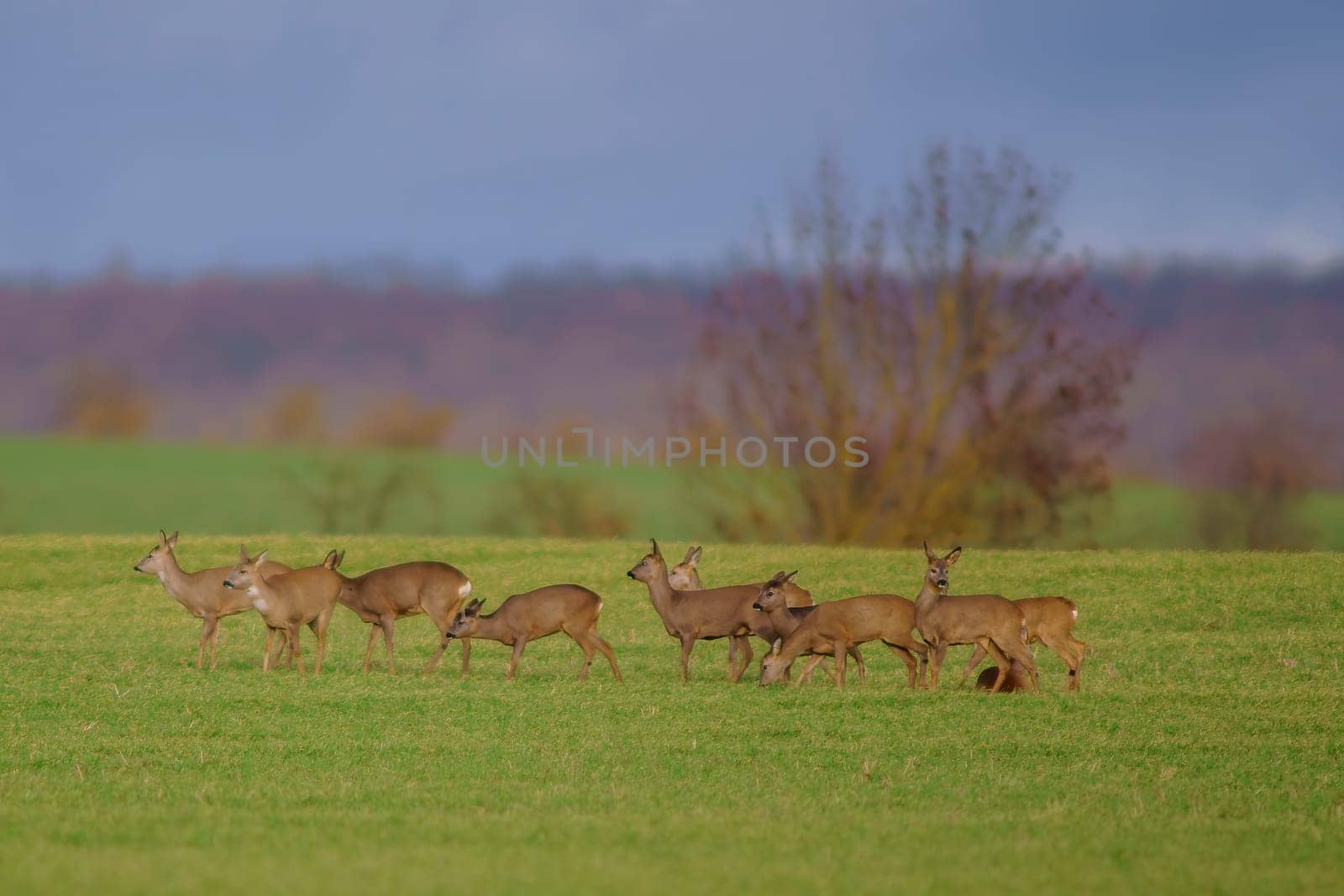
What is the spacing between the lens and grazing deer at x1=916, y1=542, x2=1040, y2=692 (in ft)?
57.1

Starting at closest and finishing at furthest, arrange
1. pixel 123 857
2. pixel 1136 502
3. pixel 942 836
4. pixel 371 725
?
pixel 123 857, pixel 942 836, pixel 371 725, pixel 1136 502

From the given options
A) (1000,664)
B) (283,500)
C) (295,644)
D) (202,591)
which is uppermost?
(283,500)

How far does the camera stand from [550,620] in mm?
18672

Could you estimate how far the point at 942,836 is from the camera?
11.1m

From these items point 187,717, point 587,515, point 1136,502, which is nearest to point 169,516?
point 587,515

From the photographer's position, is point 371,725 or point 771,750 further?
point 371,725

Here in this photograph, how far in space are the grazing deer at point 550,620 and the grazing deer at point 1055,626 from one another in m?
4.85

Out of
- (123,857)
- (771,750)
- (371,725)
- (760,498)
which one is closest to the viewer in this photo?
(123,857)

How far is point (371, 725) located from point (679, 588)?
6.95 meters

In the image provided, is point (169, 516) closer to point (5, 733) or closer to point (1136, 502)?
point (1136, 502)

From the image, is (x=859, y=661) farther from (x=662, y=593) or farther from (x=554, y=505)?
(x=554, y=505)

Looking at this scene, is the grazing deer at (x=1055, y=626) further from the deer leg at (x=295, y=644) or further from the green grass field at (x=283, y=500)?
the green grass field at (x=283, y=500)

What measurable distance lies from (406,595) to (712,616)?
378 centimetres

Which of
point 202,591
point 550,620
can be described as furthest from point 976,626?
point 202,591
